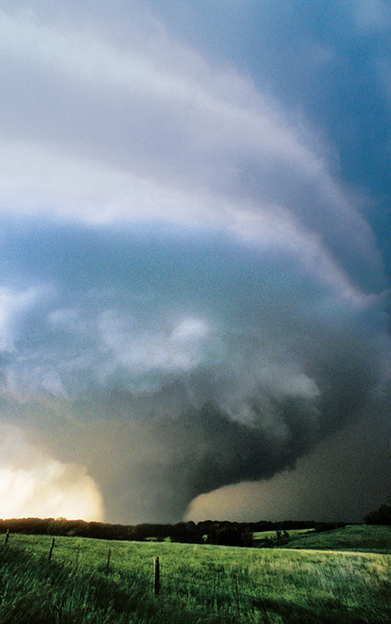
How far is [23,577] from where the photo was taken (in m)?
15.9

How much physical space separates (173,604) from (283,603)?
8.50 m

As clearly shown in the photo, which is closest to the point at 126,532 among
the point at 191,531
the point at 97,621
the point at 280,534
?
the point at 191,531

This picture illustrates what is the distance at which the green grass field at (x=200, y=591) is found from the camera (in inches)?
518

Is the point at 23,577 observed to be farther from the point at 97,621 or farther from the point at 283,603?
the point at 283,603

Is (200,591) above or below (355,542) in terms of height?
below

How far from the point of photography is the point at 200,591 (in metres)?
21.5

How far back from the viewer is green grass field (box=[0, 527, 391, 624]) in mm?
13164

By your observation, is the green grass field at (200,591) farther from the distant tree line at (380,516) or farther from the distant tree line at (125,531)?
the distant tree line at (380,516)

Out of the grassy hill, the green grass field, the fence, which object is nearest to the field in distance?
the grassy hill

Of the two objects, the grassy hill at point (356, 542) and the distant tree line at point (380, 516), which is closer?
the grassy hill at point (356, 542)

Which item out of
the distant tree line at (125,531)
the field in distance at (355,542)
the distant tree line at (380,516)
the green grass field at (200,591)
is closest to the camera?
the green grass field at (200,591)

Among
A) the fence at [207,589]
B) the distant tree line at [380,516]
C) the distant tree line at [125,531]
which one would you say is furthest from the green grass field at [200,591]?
the distant tree line at [380,516]

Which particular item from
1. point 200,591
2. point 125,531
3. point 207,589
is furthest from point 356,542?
point 125,531

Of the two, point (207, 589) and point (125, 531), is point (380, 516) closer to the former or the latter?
point (125, 531)
